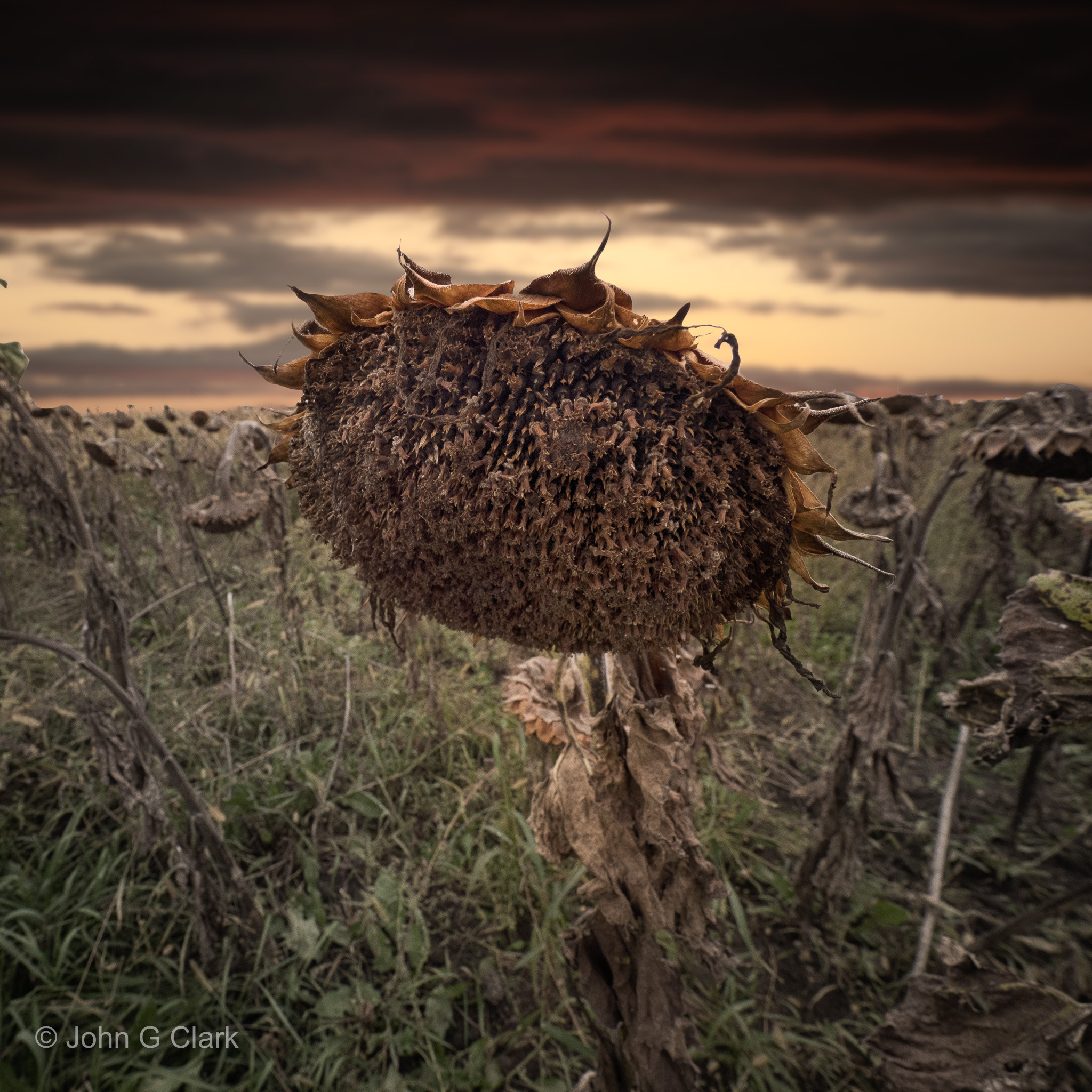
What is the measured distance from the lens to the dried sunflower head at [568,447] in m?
0.86

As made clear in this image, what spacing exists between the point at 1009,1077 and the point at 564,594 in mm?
1965

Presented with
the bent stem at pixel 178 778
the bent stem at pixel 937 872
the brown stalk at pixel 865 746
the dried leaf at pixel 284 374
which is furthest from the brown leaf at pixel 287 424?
the bent stem at pixel 937 872

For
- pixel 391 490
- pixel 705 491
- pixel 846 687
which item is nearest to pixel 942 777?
pixel 846 687

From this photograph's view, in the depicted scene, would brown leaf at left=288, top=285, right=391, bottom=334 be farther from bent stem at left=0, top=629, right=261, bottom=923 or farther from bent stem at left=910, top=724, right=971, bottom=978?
bent stem at left=910, top=724, right=971, bottom=978

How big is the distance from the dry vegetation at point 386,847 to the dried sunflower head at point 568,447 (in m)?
0.52

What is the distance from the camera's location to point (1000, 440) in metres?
1.85

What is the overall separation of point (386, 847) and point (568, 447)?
2.70 m

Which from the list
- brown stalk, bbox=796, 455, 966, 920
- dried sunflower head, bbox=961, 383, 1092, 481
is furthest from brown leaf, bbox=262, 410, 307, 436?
brown stalk, bbox=796, 455, 966, 920

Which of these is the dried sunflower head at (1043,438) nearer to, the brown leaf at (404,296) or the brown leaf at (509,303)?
the brown leaf at (509,303)

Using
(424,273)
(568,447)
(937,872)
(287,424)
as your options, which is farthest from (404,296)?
(937,872)
